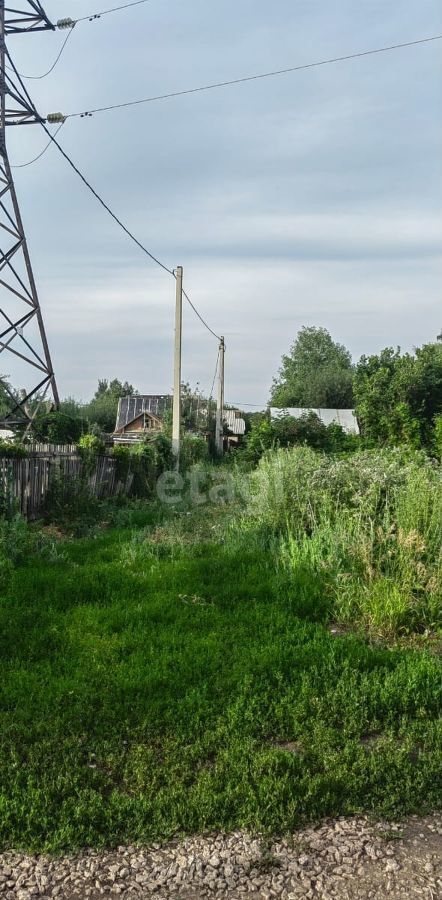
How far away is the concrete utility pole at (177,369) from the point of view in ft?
52.8

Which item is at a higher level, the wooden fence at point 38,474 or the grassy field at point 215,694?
the wooden fence at point 38,474

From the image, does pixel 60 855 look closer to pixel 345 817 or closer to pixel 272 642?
pixel 345 817

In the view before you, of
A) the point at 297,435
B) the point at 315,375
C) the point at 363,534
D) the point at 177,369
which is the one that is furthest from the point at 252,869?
the point at 315,375

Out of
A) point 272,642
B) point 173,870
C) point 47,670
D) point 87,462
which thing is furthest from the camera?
point 87,462

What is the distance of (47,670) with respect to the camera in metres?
4.03

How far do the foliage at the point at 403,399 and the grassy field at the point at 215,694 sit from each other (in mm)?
19558

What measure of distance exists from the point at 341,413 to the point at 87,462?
27.7 metres

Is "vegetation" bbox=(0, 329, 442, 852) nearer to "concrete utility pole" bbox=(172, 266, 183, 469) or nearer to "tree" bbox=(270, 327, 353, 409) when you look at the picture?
"concrete utility pole" bbox=(172, 266, 183, 469)

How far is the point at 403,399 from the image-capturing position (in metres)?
27.6

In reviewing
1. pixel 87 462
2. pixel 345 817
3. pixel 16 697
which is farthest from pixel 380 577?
pixel 87 462

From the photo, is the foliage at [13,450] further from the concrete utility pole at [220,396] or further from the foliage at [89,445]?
the concrete utility pole at [220,396]

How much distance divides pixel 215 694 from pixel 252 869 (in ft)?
4.06

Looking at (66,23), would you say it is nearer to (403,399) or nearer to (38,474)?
(38,474)

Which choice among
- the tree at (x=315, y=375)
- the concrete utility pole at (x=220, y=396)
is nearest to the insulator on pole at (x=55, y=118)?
the concrete utility pole at (x=220, y=396)
